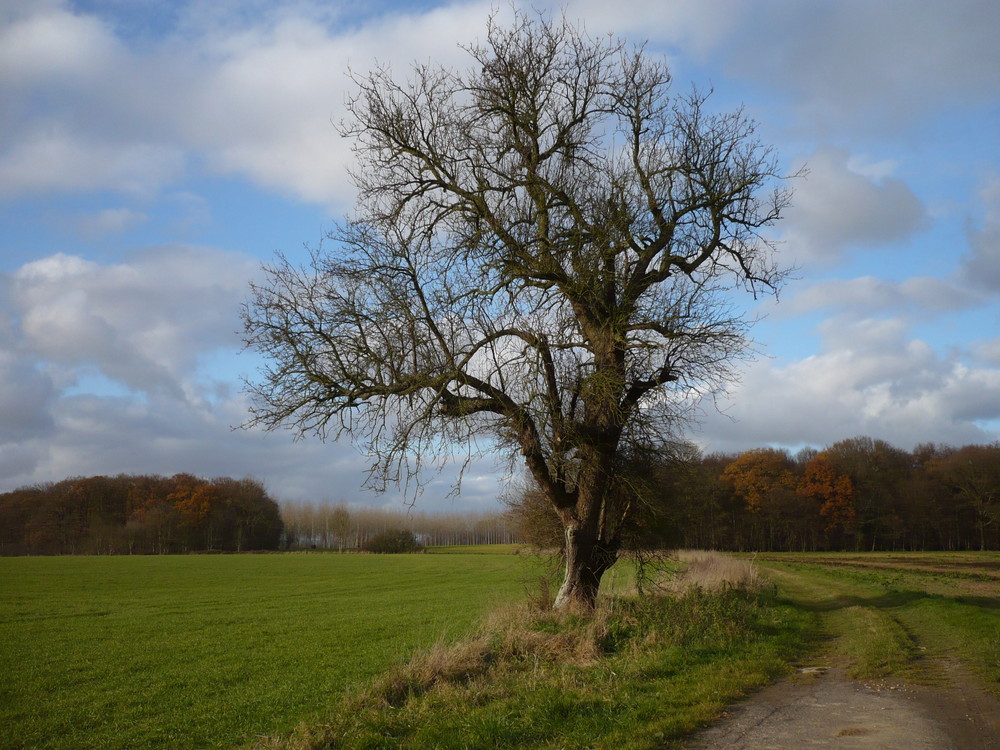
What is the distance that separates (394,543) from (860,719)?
344 ft

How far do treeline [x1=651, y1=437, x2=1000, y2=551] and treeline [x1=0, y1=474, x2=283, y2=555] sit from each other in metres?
78.5

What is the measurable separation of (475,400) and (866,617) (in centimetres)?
1089

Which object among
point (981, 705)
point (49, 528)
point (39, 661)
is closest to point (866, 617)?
point (981, 705)

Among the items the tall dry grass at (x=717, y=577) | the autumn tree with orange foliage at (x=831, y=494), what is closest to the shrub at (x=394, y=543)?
the autumn tree with orange foliage at (x=831, y=494)

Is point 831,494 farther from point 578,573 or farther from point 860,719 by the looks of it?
point 860,719

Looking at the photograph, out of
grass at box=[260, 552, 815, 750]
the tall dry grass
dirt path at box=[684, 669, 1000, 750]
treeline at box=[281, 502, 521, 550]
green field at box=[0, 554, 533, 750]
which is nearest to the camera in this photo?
dirt path at box=[684, 669, 1000, 750]

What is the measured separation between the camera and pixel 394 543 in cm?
10744

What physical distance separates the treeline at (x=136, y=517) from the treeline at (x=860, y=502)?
257 feet

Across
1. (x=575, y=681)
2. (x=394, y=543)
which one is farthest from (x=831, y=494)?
(x=575, y=681)

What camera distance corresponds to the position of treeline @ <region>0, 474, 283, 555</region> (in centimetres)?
10719

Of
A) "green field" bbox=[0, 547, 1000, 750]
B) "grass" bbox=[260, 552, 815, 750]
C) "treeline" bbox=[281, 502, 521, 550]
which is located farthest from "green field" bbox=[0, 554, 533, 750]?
"treeline" bbox=[281, 502, 521, 550]

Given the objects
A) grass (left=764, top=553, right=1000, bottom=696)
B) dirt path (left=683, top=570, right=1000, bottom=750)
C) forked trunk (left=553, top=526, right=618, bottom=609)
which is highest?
forked trunk (left=553, top=526, right=618, bottom=609)

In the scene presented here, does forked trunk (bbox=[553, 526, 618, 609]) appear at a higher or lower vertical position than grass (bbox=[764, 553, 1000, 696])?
higher

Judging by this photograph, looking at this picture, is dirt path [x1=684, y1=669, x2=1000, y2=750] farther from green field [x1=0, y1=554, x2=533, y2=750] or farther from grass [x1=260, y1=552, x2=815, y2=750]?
green field [x1=0, y1=554, x2=533, y2=750]
